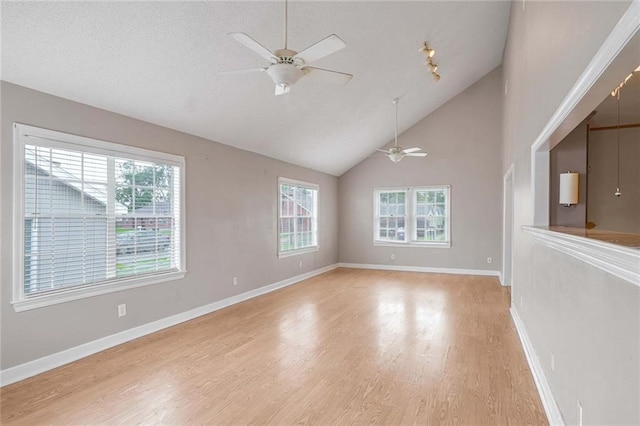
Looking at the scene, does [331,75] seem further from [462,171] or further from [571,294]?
[462,171]

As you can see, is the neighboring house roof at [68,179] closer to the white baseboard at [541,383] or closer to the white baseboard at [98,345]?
the white baseboard at [98,345]

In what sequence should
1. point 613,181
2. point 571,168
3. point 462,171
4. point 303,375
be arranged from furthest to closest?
1. point 462,171
2. point 613,181
3. point 571,168
4. point 303,375

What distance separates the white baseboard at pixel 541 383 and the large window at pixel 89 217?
13.0ft

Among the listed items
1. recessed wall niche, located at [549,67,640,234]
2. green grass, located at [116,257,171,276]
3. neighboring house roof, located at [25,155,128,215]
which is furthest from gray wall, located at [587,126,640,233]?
neighboring house roof, located at [25,155,128,215]

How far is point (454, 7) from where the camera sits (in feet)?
15.1

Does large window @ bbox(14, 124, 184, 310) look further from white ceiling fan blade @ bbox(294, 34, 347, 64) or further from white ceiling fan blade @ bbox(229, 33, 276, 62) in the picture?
white ceiling fan blade @ bbox(294, 34, 347, 64)

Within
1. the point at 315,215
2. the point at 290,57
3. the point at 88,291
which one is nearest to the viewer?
the point at 290,57

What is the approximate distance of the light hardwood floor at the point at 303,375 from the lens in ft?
8.16

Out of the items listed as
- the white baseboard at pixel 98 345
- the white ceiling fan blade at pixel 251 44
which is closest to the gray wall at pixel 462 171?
the white baseboard at pixel 98 345

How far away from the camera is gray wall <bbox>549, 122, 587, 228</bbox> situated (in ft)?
12.9

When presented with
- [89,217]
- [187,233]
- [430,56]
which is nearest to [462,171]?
[430,56]

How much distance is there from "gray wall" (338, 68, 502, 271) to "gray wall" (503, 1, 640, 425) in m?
4.16

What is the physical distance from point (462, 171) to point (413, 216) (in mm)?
1498

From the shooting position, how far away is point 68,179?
11.2ft
